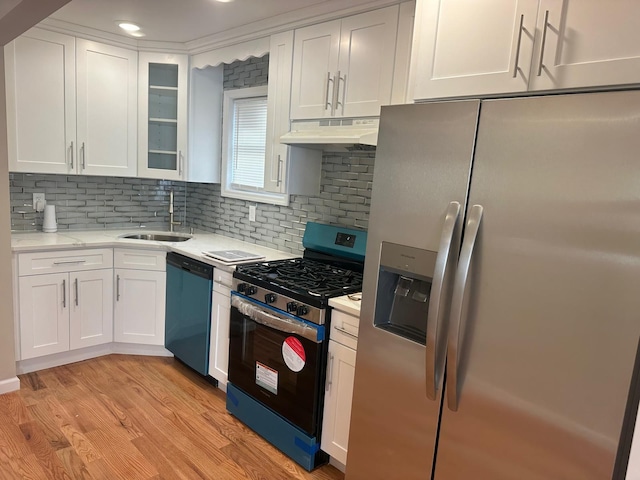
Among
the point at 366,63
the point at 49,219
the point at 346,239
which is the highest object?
the point at 366,63

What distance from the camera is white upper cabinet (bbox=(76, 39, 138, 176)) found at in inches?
133

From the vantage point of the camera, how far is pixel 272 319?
95.0 inches

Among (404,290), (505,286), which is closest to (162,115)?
(404,290)

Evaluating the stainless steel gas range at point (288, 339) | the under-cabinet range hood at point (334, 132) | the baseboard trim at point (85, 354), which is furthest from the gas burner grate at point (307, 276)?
the baseboard trim at point (85, 354)

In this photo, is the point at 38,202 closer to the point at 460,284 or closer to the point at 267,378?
the point at 267,378

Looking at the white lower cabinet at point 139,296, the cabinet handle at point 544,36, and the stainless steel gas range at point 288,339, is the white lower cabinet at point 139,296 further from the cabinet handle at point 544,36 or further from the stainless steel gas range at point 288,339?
the cabinet handle at point 544,36

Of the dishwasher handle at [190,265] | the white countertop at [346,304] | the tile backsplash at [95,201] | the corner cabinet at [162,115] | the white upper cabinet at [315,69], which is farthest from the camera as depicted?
the corner cabinet at [162,115]

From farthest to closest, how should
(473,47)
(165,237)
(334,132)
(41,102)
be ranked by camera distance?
(165,237) < (41,102) < (334,132) < (473,47)

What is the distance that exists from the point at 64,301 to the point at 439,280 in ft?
9.07

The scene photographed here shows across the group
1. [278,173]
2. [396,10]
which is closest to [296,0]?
[396,10]

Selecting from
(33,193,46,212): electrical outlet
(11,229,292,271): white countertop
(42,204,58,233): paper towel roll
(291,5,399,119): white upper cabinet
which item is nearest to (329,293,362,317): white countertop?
(11,229,292,271): white countertop

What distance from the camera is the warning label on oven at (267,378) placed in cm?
244

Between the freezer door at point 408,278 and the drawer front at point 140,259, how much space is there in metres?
2.00

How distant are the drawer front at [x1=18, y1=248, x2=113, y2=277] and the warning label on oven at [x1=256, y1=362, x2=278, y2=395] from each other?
1.56m
